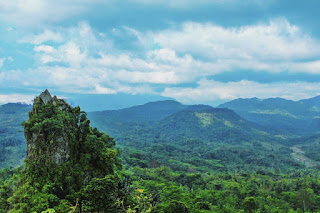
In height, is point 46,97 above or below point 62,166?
above

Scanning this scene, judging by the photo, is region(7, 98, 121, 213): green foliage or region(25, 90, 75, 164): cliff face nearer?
region(7, 98, 121, 213): green foliage

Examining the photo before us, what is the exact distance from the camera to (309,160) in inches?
6885

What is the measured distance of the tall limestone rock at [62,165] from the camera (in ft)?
63.4

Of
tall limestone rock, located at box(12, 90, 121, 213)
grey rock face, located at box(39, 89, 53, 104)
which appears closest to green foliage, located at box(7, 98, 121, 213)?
tall limestone rock, located at box(12, 90, 121, 213)

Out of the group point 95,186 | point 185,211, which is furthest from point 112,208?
point 185,211

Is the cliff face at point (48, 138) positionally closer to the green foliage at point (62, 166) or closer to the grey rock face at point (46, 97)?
the green foliage at point (62, 166)

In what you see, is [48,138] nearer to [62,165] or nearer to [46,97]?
[62,165]

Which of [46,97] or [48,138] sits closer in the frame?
[48,138]

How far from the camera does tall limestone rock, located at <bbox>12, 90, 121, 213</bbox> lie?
63.4 feet

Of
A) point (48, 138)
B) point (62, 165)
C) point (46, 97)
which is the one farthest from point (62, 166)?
point (46, 97)

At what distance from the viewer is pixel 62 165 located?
24.1 metres

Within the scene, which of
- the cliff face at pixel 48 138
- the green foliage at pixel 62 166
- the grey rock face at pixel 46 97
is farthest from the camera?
the grey rock face at pixel 46 97

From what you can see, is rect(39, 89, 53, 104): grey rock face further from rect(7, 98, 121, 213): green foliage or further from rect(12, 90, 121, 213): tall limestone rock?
rect(7, 98, 121, 213): green foliage

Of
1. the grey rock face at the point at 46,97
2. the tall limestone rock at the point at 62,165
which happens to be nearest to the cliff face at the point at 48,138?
the tall limestone rock at the point at 62,165
